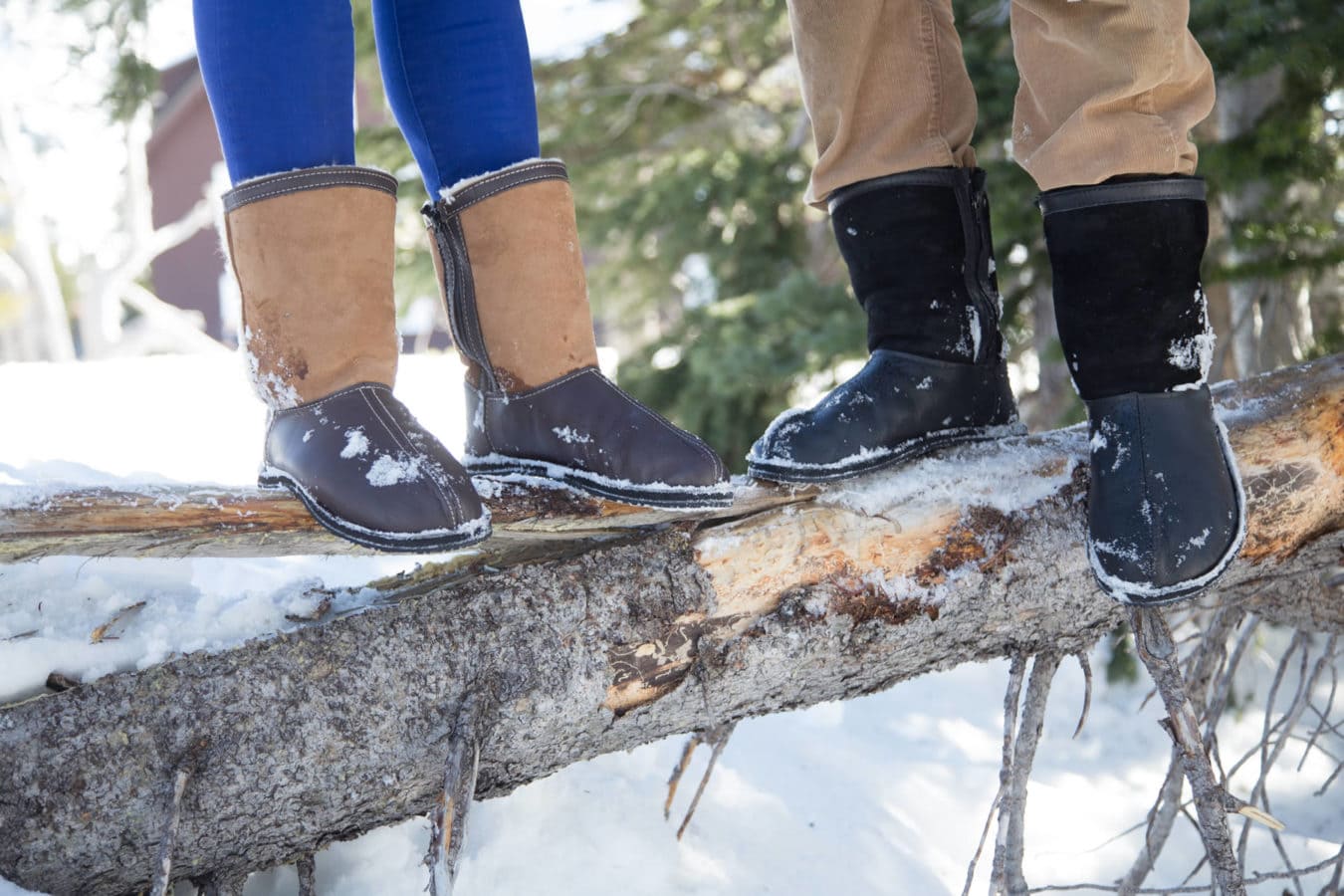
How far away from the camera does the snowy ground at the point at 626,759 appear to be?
4.57 ft

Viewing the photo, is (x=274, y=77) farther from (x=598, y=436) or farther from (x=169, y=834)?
(x=169, y=834)

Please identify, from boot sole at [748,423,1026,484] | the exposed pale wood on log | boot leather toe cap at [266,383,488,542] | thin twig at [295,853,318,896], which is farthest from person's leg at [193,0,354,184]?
thin twig at [295,853,318,896]

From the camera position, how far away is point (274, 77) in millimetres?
1254

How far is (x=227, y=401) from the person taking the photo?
115 inches

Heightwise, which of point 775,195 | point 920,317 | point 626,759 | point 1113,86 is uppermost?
point 1113,86

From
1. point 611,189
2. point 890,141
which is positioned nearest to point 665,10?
point 611,189

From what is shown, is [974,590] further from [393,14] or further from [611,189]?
[611,189]

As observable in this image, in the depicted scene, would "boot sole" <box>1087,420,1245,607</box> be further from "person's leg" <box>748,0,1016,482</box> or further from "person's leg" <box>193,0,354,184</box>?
"person's leg" <box>193,0,354,184</box>

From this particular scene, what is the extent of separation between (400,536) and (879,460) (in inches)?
27.5

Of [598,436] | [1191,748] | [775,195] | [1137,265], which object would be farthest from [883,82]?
[775,195]

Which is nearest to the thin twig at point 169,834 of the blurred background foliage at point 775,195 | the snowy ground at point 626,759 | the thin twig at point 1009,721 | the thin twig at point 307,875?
the snowy ground at point 626,759

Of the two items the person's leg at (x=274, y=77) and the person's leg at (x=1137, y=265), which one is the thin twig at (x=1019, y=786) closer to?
the person's leg at (x=1137, y=265)

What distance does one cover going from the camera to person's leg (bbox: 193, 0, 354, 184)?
1249 millimetres

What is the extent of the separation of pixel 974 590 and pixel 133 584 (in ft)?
3.91
